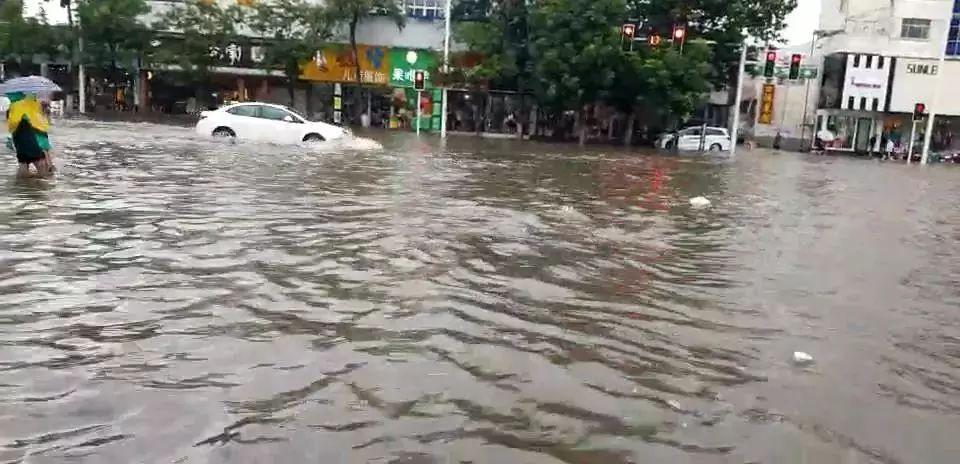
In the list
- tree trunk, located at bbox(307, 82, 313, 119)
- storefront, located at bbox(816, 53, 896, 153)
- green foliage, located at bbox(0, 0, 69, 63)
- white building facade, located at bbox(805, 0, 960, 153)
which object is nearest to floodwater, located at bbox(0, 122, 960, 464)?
tree trunk, located at bbox(307, 82, 313, 119)

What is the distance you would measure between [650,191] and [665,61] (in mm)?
20864

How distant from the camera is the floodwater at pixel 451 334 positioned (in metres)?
3.89

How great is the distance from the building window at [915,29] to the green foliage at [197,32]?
3530 cm

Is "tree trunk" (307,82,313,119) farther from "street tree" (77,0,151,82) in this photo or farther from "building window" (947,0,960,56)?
"building window" (947,0,960,56)

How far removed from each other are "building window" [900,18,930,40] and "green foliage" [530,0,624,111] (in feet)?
64.1

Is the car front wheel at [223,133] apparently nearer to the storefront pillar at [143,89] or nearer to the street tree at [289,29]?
the street tree at [289,29]

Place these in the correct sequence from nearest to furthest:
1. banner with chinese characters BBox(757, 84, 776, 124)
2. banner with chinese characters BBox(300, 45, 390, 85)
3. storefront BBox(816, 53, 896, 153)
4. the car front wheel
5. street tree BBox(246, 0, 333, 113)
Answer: the car front wheel < street tree BBox(246, 0, 333, 113) < banner with chinese characters BBox(300, 45, 390, 85) < storefront BBox(816, 53, 896, 153) < banner with chinese characters BBox(757, 84, 776, 124)

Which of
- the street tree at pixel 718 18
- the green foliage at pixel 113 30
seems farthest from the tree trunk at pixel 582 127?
the green foliage at pixel 113 30

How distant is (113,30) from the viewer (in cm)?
4134

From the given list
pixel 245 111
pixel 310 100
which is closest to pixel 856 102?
pixel 310 100

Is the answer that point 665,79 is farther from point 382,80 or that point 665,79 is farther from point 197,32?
point 197,32

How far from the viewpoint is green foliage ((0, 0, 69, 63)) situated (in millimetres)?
41500

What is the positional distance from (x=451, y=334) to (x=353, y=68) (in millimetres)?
39303

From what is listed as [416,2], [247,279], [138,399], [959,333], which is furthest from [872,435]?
[416,2]
